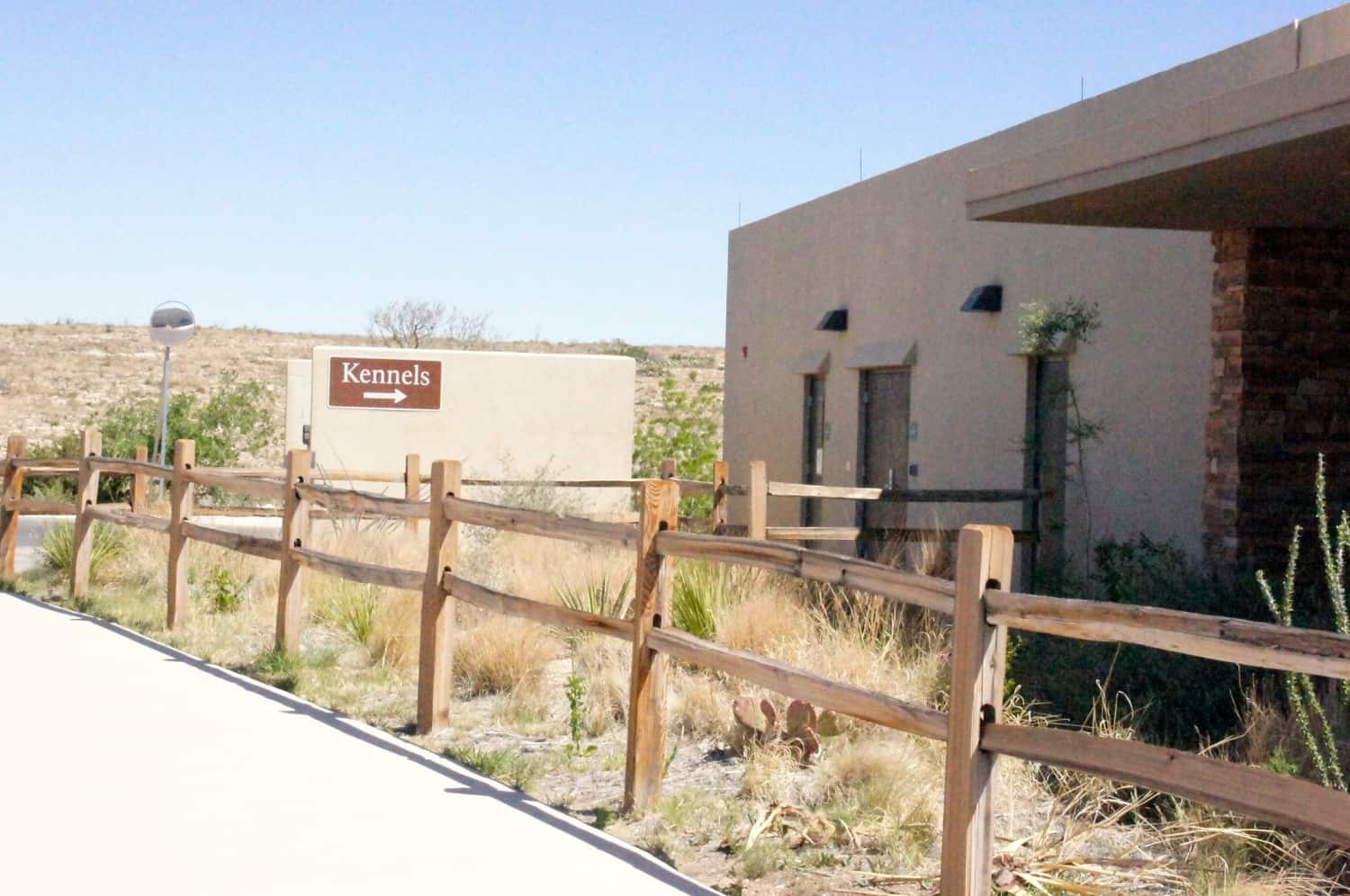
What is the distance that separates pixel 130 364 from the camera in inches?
2303

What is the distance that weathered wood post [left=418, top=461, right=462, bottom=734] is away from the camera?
858 centimetres

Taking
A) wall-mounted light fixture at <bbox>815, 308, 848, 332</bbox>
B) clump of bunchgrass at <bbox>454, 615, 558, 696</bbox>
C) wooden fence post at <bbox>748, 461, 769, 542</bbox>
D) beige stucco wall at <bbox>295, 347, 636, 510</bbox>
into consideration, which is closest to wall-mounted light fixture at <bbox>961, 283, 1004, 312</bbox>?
wall-mounted light fixture at <bbox>815, 308, 848, 332</bbox>

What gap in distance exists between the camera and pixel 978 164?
51.8 feet

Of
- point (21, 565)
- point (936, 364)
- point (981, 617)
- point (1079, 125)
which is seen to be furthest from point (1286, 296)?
point (21, 565)

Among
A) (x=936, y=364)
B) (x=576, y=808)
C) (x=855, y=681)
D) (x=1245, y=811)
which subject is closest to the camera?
(x=1245, y=811)

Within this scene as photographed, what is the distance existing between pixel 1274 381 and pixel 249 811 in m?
7.71

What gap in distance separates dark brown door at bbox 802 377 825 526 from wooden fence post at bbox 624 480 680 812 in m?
12.5

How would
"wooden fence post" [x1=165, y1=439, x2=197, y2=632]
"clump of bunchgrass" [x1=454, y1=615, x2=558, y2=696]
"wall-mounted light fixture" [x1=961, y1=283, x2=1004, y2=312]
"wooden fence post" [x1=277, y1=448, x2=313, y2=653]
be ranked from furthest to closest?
"wall-mounted light fixture" [x1=961, y1=283, x2=1004, y2=312] → "wooden fence post" [x1=165, y1=439, x2=197, y2=632] → "wooden fence post" [x1=277, y1=448, x2=313, y2=653] → "clump of bunchgrass" [x1=454, y1=615, x2=558, y2=696]

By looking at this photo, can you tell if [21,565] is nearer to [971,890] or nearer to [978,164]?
[978,164]

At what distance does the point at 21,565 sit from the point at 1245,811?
15.8 metres

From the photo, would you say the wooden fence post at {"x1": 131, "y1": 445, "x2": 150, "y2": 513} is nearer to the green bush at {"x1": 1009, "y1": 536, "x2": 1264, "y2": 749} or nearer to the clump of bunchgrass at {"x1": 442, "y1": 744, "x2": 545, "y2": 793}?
the clump of bunchgrass at {"x1": 442, "y1": 744, "x2": 545, "y2": 793}

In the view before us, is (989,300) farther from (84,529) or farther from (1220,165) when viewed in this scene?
(84,529)

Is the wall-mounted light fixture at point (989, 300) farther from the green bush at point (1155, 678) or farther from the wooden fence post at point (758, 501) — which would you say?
the green bush at point (1155, 678)

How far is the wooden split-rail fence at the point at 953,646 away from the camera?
415cm
